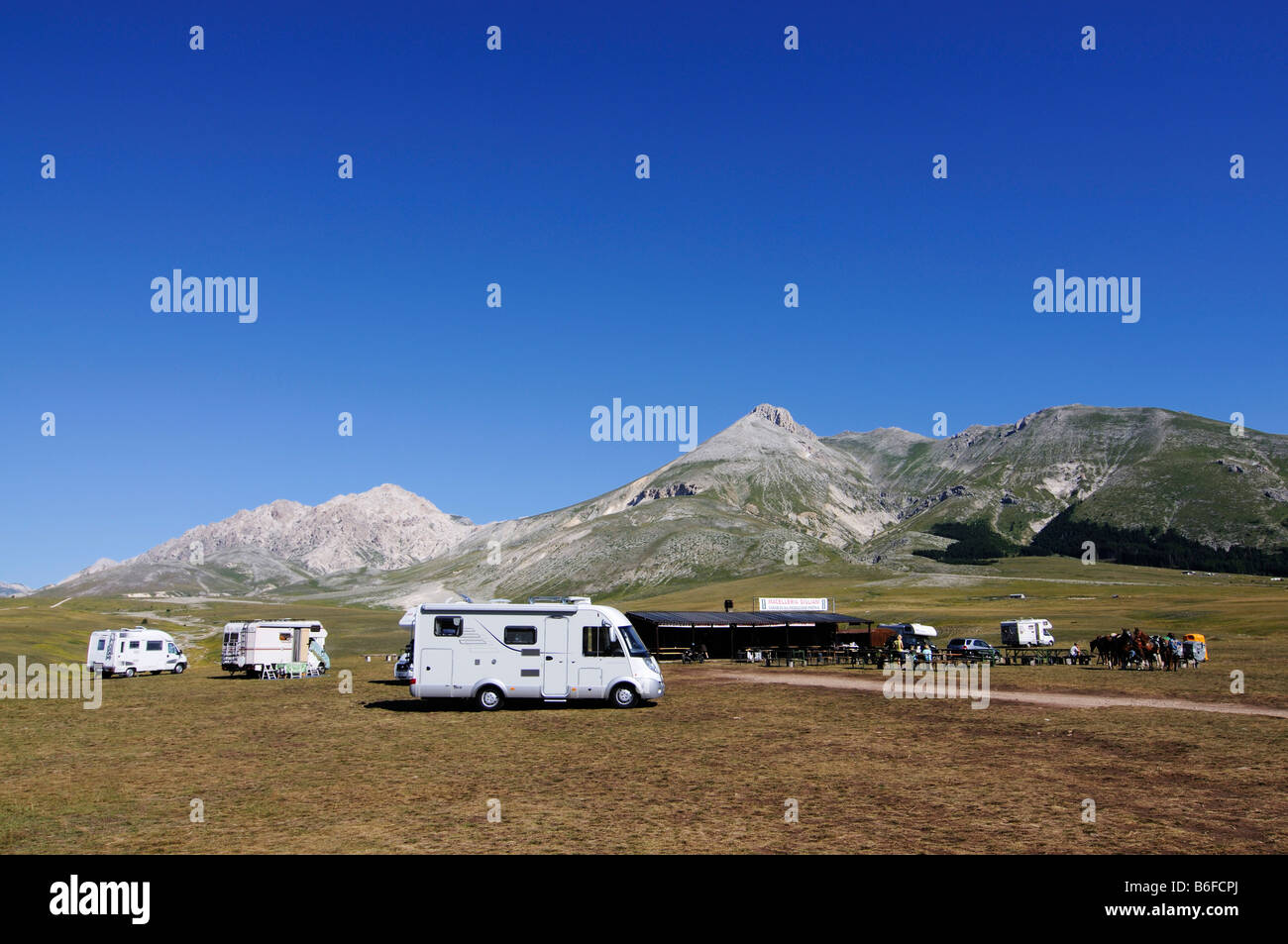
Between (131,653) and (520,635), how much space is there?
31.5 m

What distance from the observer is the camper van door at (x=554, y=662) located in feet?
94.0

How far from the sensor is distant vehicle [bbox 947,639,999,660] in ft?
178

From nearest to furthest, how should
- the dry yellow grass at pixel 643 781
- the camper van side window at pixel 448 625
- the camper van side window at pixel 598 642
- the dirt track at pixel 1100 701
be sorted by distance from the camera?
1. the dry yellow grass at pixel 643 781
2. the dirt track at pixel 1100 701
3. the camper van side window at pixel 448 625
4. the camper van side window at pixel 598 642

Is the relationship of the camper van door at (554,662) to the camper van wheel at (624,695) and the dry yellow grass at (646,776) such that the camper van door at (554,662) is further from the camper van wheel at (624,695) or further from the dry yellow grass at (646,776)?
the camper van wheel at (624,695)

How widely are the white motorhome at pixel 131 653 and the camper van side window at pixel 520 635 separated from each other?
29775 mm

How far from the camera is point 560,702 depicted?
30266 mm

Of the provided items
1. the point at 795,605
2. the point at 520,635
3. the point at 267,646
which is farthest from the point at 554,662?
the point at 795,605

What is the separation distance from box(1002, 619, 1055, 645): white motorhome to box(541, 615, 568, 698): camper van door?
55.8 m

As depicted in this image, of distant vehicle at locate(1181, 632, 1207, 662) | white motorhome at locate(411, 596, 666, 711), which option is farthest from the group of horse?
white motorhome at locate(411, 596, 666, 711)

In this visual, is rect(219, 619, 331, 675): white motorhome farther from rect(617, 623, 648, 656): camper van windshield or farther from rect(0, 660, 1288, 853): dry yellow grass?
rect(617, 623, 648, 656): camper van windshield

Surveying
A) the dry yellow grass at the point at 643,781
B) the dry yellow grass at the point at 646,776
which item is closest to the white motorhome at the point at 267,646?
the dry yellow grass at the point at 646,776

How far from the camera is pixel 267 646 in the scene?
158 ft
